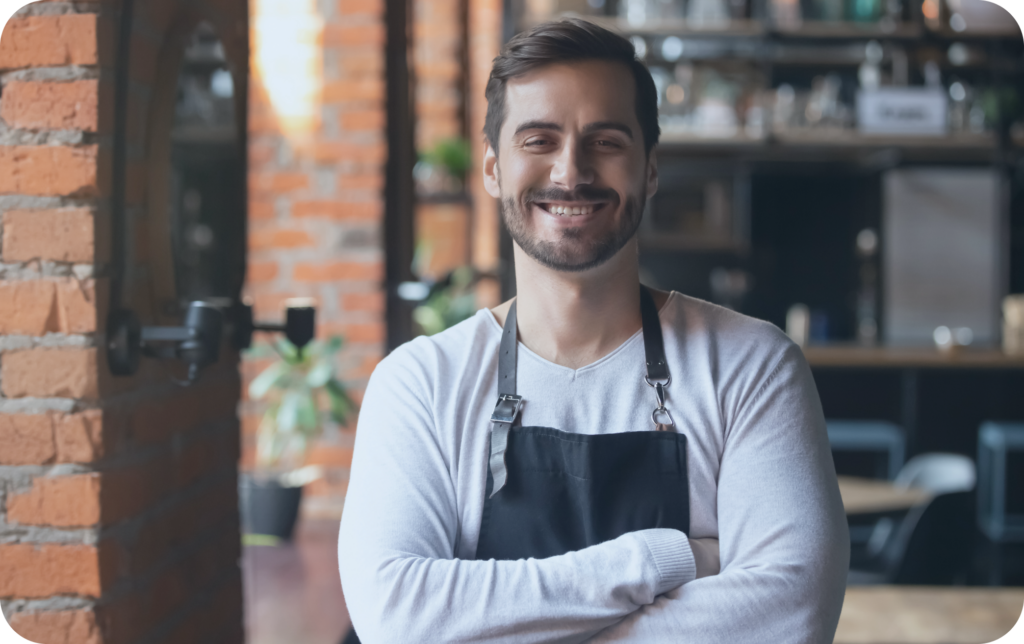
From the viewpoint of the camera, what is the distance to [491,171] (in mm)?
1294

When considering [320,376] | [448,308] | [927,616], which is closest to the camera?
[927,616]

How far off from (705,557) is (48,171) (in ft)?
3.00

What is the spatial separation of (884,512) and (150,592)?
214cm

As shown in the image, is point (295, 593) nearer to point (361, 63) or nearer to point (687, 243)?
point (361, 63)

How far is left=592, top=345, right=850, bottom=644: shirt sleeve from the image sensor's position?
101cm

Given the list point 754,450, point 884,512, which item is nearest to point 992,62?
point 884,512

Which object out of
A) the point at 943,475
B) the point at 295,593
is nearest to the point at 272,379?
the point at 295,593

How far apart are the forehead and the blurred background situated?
1.55 feet

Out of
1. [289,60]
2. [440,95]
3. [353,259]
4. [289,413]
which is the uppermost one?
[440,95]

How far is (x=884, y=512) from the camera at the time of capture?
→ 2.53 meters

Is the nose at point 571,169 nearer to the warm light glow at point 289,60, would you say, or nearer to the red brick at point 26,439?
the red brick at point 26,439

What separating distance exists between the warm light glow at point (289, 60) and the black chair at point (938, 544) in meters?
2.13

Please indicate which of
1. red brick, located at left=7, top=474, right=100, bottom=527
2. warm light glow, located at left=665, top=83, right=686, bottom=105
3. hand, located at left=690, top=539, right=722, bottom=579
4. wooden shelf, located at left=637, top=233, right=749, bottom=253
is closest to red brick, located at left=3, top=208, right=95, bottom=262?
red brick, located at left=7, top=474, right=100, bottom=527

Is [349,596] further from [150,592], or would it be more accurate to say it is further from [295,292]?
[295,292]
